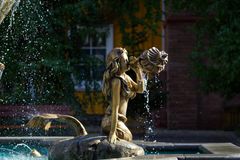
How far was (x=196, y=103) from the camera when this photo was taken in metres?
19.0

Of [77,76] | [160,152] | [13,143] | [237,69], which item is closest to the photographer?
[160,152]

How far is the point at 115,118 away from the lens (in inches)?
268

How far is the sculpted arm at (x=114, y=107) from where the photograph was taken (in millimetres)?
6786

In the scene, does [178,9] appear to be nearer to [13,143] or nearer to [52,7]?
[52,7]

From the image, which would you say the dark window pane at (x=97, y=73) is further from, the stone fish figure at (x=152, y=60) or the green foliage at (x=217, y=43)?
the stone fish figure at (x=152, y=60)

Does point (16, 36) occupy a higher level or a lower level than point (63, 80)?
higher

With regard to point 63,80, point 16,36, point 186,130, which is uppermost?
point 16,36

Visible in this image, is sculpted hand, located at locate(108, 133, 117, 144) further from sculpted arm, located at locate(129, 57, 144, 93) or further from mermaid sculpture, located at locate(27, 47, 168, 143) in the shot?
sculpted arm, located at locate(129, 57, 144, 93)

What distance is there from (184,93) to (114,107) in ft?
40.5

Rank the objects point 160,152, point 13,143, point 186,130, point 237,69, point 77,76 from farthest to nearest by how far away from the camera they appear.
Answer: point 186,130 < point 77,76 < point 237,69 < point 13,143 < point 160,152

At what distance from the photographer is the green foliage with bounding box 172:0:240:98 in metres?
14.3

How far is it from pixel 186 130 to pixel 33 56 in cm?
479

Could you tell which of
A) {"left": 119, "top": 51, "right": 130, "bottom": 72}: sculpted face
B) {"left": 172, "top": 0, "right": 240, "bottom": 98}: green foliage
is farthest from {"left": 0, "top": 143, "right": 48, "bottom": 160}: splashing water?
{"left": 172, "top": 0, "right": 240, "bottom": 98}: green foliage

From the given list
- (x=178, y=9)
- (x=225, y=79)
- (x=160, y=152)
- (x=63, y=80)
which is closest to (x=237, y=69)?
(x=225, y=79)
